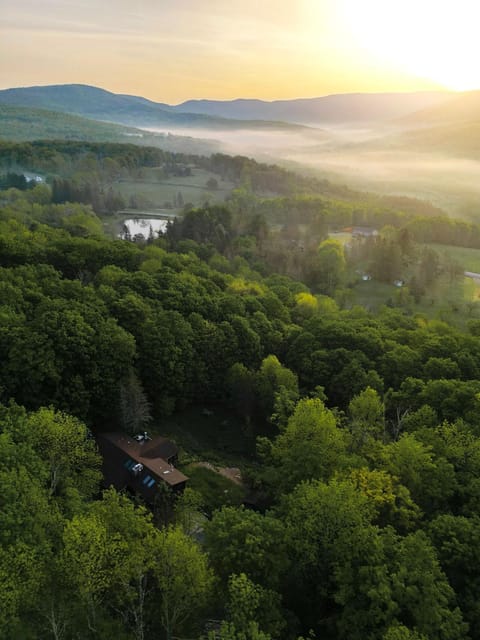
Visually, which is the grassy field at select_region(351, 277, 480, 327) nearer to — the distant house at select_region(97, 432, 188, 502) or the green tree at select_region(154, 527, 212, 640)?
the distant house at select_region(97, 432, 188, 502)

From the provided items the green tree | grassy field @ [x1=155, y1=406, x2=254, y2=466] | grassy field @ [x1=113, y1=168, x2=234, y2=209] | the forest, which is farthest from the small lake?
the green tree

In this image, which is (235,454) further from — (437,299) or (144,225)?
(144,225)

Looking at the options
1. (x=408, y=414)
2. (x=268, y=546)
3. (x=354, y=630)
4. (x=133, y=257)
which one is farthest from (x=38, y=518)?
(x=133, y=257)

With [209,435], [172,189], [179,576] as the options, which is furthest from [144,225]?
[179,576]

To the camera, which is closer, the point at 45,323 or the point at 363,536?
the point at 363,536

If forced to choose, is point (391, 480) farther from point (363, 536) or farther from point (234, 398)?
point (234, 398)

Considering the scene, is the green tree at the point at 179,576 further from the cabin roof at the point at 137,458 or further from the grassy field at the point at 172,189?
the grassy field at the point at 172,189

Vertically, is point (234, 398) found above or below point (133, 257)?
below
